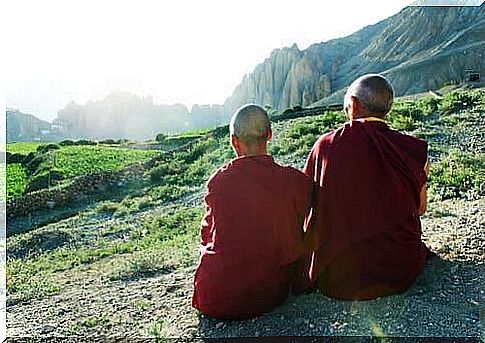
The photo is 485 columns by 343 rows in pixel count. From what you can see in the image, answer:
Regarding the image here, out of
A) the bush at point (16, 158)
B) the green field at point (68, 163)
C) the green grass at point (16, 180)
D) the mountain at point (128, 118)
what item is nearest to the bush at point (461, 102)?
the mountain at point (128, 118)

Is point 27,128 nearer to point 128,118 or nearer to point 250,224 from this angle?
point 128,118

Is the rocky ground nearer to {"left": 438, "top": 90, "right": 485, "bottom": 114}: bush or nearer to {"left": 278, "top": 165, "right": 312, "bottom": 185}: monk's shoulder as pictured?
{"left": 278, "top": 165, "right": 312, "bottom": 185}: monk's shoulder

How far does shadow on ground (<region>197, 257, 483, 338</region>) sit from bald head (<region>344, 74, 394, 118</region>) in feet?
2.82

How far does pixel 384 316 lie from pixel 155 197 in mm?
5423

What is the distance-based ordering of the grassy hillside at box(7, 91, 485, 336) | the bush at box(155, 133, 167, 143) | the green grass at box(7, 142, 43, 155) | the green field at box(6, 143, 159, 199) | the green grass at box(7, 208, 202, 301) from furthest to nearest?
the bush at box(155, 133, 167, 143), the green field at box(6, 143, 159, 199), the green grass at box(7, 142, 43, 155), the grassy hillside at box(7, 91, 485, 336), the green grass at box(7, 208, 202, 301)

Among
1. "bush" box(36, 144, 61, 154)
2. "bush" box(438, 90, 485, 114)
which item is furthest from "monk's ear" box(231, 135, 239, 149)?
"bush" box(438, 90, 485, 114)

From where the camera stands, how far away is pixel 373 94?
8.92 ft

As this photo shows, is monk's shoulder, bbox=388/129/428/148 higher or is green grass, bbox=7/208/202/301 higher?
monk's shoulder, bbox=388/129/428/148

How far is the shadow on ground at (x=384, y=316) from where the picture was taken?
2695mm

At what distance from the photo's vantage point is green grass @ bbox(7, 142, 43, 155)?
22.5 ft

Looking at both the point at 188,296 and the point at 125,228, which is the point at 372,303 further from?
the point at 125,228

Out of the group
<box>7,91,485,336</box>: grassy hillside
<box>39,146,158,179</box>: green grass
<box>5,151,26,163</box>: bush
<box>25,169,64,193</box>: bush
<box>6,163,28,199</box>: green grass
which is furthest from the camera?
<box>39,146,158,179</box>: green grass

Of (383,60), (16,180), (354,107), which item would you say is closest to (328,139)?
(354,107)

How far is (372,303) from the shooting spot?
286 cm
